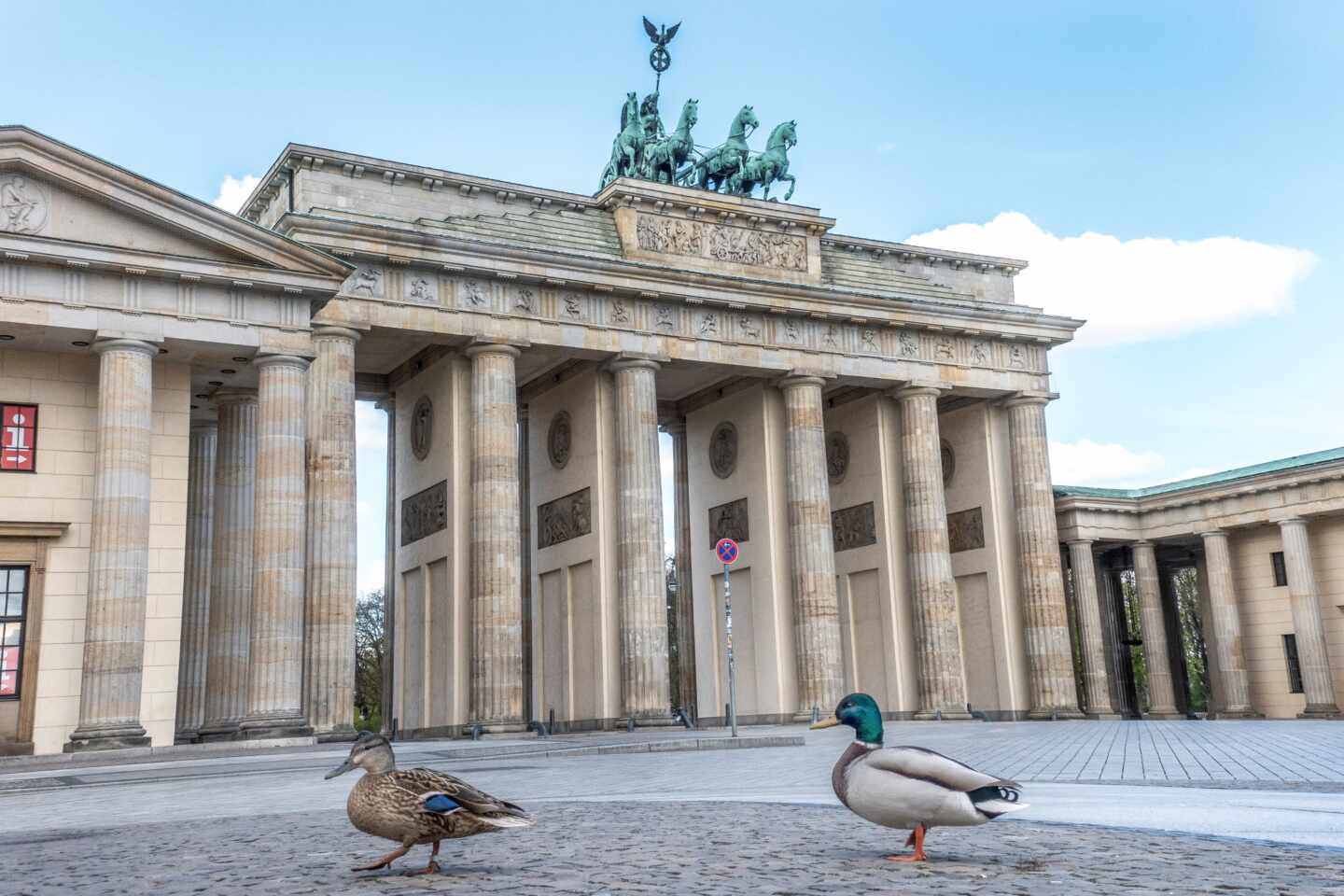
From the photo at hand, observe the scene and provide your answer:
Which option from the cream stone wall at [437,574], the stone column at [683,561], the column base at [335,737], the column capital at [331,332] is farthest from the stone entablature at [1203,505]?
the column base at [335,737]

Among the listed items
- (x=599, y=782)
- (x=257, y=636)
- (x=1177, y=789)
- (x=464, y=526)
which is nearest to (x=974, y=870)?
(x=1177, y=789)

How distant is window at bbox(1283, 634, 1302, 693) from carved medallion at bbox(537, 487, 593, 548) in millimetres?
25539

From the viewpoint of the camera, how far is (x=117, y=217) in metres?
26.2

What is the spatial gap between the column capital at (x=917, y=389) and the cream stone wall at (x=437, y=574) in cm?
1499

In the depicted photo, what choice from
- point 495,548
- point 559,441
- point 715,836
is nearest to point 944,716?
point 559,441

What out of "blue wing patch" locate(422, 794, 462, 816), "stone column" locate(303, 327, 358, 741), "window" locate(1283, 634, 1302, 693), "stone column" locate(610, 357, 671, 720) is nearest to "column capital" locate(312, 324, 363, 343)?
"stone column" locate(303, 327, 358, 741)

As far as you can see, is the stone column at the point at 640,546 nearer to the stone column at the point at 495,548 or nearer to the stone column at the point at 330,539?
the stone column at the point at 495,548

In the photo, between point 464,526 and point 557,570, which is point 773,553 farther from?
point 464,526

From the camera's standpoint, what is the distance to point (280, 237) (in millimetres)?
27047

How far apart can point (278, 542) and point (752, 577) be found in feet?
60.5

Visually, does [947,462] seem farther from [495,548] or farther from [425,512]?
[495,548]

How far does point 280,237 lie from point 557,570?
17.1 m

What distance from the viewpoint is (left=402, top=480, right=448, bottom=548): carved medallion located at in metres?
37.8

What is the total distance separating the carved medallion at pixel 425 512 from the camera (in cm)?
3775
